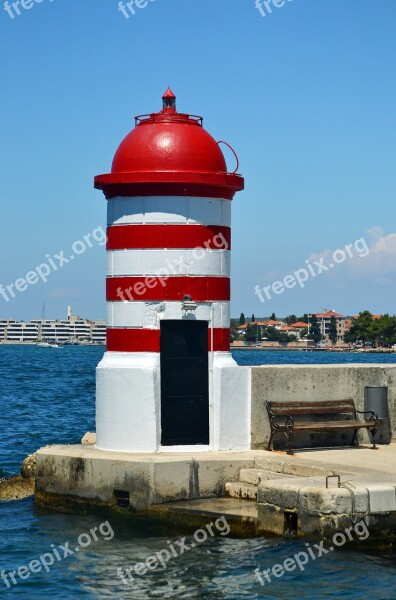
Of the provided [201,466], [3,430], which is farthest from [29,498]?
[3,430]

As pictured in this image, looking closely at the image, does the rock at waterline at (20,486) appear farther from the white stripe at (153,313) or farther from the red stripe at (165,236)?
the red stripe at (165,236)

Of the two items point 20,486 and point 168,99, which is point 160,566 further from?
point 168,99

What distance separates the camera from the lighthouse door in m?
16.0

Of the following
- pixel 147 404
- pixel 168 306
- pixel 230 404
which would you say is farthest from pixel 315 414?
pixel 168 306

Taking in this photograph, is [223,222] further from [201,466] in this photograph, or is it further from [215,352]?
[201,466]

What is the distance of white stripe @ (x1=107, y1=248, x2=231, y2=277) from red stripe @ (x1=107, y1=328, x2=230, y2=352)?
83 cm

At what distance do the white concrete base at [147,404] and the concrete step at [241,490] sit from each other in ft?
3.83

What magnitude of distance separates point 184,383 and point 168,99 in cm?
426

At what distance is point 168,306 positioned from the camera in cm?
1595

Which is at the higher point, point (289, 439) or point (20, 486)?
point (289, 439)

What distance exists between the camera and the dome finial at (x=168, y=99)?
1678 cm

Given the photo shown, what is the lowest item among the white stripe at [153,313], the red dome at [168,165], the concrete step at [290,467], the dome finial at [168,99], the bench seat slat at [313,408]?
the concrete step at [290,467]

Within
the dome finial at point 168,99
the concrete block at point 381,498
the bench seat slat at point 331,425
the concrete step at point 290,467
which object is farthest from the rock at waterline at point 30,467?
the concrete block at point 381,498

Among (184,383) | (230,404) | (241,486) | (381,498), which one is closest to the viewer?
(381,498)
